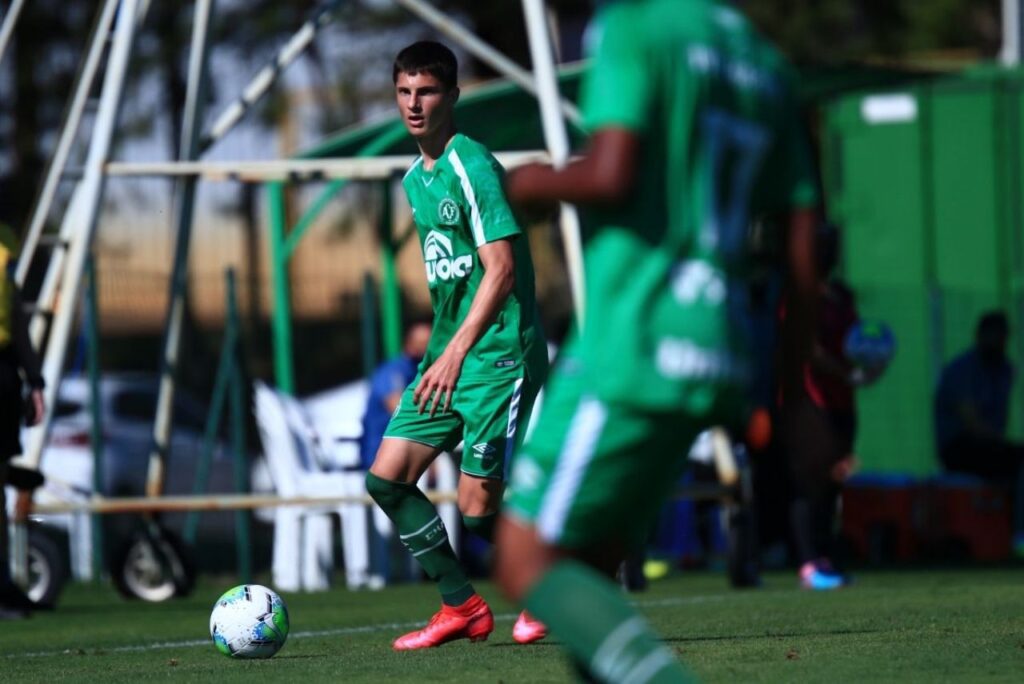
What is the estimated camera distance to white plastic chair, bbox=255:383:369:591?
15.0 meters

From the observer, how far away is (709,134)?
14.4ft

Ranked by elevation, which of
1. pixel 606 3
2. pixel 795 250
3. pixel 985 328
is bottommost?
pixel 985 328

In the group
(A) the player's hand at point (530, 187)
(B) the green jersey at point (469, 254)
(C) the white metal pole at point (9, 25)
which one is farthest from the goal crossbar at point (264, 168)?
(A) the player's hand at point (530, 187)

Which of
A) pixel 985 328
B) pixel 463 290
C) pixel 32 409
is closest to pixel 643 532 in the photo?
pixel 463 290

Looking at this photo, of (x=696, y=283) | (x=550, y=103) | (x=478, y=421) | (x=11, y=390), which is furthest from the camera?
(x=550, y=103)

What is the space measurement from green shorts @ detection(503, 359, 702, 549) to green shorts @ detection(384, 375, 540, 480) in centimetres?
301

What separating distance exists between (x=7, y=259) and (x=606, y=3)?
6.82 metres

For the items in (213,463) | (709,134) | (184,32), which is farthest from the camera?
(184,32)

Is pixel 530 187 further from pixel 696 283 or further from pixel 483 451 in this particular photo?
pixel 483 451

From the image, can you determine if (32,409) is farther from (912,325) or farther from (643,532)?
(912,325)

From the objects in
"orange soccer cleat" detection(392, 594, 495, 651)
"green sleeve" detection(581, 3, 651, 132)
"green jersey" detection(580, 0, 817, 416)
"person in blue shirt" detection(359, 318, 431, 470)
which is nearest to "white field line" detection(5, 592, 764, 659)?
"orange soccer cleat" detection(392, 594, 495, 651)

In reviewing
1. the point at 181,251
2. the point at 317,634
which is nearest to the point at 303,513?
the point at 181,251

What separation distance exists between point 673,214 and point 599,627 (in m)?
0.90

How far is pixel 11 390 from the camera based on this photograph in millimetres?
10539
